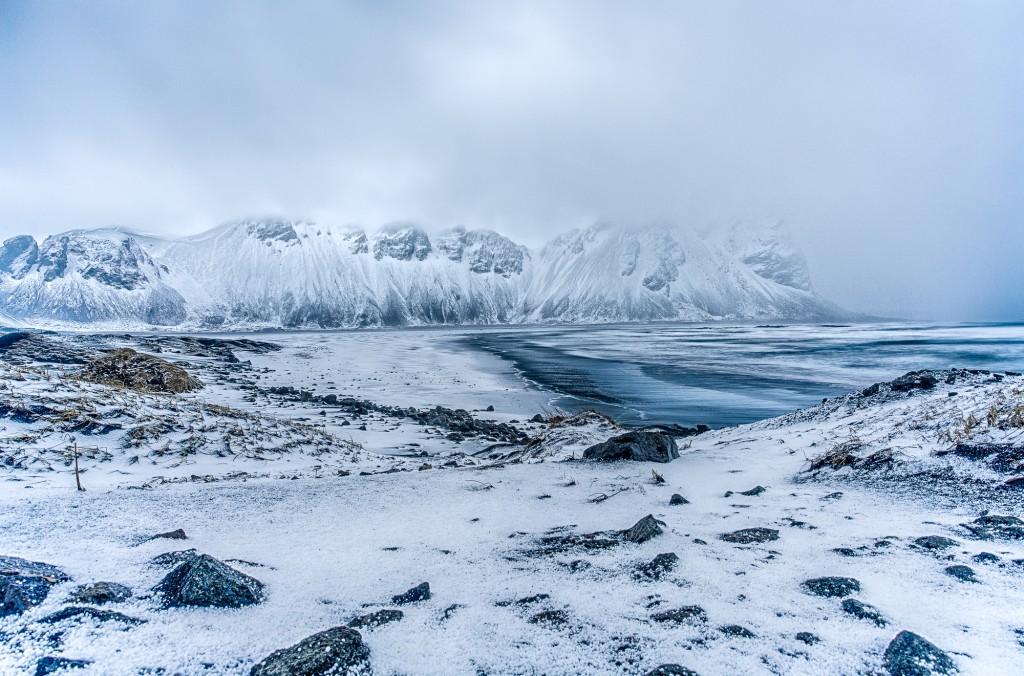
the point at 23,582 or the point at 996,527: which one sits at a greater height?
the point at 23,582

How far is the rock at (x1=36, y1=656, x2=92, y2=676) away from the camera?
89.5 inches

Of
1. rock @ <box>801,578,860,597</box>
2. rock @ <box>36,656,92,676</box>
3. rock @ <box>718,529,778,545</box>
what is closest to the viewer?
rock @ <box>36,656,92,676</box>

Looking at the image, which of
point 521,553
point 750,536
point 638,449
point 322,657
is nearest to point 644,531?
point 750,536

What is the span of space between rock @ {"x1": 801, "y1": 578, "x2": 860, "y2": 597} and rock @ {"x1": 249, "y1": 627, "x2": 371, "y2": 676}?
292cm

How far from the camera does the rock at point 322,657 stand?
233cm

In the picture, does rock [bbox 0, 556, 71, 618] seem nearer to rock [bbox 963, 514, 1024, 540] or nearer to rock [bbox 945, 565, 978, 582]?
rock [bbox 945, 565, 978, 582]

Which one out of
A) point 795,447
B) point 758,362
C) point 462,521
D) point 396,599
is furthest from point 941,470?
point 758,362

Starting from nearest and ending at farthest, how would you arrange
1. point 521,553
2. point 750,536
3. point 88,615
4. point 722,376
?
1. point 88,615
2. point 521,553
3. point 750,536
4. point 722,376

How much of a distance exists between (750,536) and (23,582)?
5521 mm

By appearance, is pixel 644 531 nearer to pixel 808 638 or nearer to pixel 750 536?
pixel 750 536

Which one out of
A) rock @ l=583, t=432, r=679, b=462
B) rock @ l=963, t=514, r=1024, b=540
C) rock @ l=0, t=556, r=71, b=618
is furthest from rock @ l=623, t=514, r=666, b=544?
rock @ l=0, t=556, r=71, b=618

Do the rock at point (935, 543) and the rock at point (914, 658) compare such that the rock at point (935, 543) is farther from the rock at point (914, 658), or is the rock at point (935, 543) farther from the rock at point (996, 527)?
the rock at point (914, 658)

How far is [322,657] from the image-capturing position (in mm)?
2404

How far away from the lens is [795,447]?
9.23 metres
